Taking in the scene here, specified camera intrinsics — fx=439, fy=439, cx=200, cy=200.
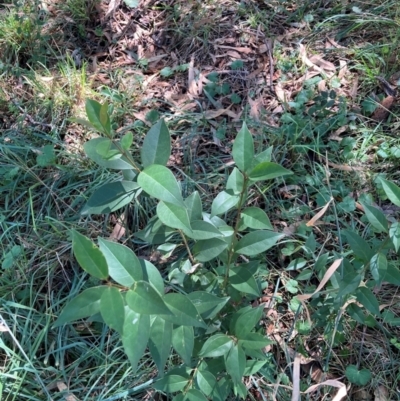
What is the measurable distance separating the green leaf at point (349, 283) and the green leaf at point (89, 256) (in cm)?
76

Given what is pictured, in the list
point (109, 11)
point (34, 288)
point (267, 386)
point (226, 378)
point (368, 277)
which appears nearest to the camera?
point (226, 378)

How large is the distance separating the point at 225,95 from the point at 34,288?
4.57 feet

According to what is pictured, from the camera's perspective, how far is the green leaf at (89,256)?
2.65ft

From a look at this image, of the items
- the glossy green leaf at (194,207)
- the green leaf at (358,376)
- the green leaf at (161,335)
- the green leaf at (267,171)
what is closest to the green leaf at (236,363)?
the green leaf at (161,335)

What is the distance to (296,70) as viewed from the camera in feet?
7.97

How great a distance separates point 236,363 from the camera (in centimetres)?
119

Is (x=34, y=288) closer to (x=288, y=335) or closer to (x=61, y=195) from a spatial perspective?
(x=61, y=195)

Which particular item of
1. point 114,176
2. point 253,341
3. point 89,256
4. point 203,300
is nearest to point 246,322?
point 253,341

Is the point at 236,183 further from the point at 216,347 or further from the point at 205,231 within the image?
the point at 216,347

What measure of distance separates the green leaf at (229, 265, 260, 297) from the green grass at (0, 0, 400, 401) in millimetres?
331

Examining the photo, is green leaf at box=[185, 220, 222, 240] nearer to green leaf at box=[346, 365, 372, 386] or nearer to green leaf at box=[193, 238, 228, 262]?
green leaf at box=[193, 238, 228, 262]

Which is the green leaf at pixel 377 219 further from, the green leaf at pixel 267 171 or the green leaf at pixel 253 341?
the green leaf at pixel 253 341

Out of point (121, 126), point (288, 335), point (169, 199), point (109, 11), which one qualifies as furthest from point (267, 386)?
point (109, 11)

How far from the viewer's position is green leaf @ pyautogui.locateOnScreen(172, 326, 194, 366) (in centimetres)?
110
